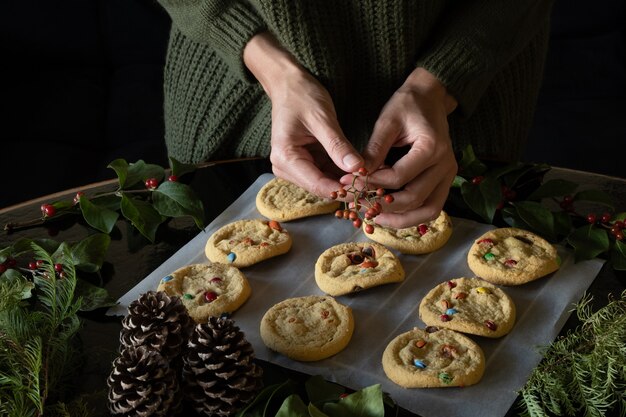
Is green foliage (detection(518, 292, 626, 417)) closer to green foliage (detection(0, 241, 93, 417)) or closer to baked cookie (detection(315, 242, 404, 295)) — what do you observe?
baked cookie (detection(315, 242, 404, 295))

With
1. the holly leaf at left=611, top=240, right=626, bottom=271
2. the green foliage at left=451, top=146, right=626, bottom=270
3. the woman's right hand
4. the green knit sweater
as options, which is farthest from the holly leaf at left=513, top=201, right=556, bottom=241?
the woman's right hand

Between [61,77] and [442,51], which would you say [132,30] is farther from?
[442,51]

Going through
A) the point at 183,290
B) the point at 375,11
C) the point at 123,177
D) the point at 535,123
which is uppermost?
the point at 375,11

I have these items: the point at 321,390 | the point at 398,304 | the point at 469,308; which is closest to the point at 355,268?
the point at 398,304

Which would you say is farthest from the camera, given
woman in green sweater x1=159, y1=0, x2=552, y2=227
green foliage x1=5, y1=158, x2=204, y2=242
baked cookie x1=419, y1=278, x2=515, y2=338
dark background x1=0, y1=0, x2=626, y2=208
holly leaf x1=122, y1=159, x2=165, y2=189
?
dark background x1=0, y1=0, x2=626, y2=208

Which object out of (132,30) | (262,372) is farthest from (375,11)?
(132,30)

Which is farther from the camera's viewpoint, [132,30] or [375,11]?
[132,30]
